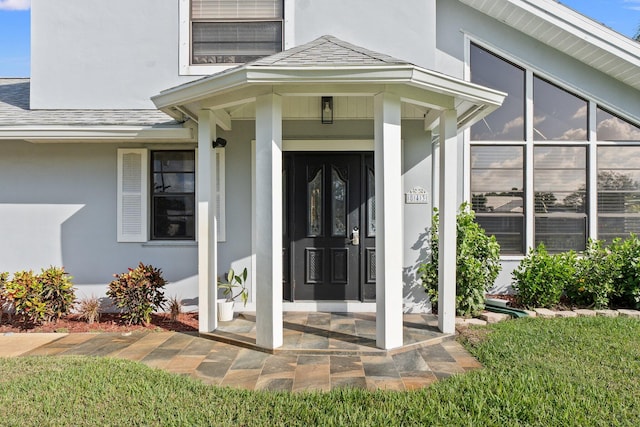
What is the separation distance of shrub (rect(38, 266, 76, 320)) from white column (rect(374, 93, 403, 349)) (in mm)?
4409

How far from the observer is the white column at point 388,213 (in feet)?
13.7

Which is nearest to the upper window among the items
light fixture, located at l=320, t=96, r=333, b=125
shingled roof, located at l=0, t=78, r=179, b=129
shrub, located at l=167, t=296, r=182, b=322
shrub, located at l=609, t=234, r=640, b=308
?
shingled roof, located at l=0, t=78, r=179, b=129

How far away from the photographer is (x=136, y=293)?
17.4 ft

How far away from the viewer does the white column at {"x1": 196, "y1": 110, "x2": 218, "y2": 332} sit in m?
4.87

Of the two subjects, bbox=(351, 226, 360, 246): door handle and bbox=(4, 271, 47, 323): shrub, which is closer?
bbox=(4, 271, 47, 323): shrub

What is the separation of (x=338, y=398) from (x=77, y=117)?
5.49 metres

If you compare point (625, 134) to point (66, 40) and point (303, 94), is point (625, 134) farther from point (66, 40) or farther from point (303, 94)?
point (66, 40)

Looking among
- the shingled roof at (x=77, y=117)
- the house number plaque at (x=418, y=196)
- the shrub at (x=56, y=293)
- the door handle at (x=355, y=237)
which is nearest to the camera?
the shrub at (x=56, y=293)

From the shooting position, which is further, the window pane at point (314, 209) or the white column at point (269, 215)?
the window pane at point (314, 209)

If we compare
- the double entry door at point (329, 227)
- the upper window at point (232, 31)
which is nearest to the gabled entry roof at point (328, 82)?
the double entry door at point (329, 227)

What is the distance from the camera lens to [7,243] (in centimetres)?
612

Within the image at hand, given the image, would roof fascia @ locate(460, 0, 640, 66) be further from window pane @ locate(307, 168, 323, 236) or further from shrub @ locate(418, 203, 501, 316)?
window pane @ locate(307, 168, 323, 236)

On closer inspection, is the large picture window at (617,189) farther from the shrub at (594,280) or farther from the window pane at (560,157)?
the shrub at (594,280)

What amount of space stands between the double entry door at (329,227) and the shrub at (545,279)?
7.59ft
